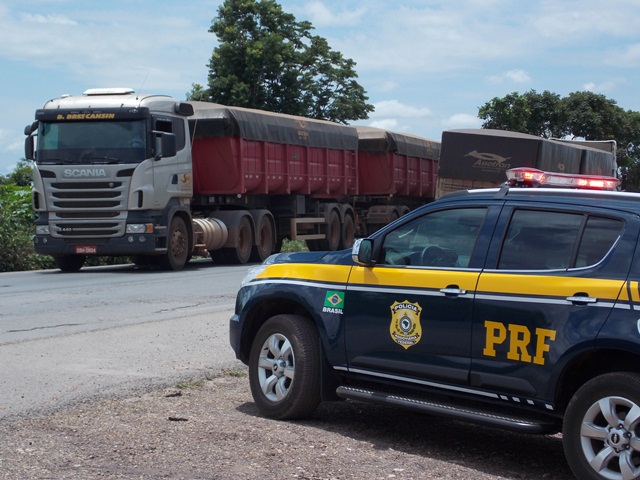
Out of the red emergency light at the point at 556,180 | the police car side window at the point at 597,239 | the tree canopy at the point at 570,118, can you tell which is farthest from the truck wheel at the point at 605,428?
the tree canopy at the point at 570,118

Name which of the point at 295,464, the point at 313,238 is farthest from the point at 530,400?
the point at 313,238

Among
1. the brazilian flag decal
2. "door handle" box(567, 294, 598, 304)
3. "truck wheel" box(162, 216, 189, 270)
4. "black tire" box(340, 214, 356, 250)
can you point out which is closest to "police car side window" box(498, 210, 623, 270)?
"door handle" box(567, 294, 598, 304)

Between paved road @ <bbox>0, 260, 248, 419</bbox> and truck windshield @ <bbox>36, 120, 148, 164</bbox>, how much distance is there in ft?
9.43

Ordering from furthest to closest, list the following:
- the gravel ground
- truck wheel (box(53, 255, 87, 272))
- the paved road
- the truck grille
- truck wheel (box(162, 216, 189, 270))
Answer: truck wheel (box(53, 255, 87, 272))
truck wheel (box(162, 216, 189, 270))
the truck grille
the paved road
the gravel ground

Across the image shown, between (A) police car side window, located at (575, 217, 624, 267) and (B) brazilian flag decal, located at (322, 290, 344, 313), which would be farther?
(B) brazilian flag decal, located at (322, 290, 344, 313)

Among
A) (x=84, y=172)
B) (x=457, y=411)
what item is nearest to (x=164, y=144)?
(x=84, y=172)

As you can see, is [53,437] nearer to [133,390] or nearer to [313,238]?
[133,390]

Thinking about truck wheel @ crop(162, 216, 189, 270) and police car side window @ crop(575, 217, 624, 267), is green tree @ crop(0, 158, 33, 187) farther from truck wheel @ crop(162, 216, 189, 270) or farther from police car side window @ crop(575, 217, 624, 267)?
police car side window @ crop(575, 217, 624, 267)

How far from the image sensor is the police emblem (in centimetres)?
646

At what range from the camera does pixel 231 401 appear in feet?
26.0

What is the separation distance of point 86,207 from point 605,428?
628 inches

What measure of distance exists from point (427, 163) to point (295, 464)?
1184 inches

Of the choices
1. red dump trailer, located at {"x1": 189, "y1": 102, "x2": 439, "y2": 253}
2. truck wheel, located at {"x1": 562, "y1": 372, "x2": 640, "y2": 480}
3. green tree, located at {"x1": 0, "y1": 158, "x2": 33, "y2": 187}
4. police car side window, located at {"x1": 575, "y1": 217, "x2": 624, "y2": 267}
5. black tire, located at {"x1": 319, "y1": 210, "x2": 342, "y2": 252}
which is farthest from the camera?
green tree, located at {"x1": 0, "y1": 158, "x2": 33, "y2": 187}

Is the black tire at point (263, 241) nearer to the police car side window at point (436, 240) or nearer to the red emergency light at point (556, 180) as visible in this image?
the police car side window at point (436, 240)
